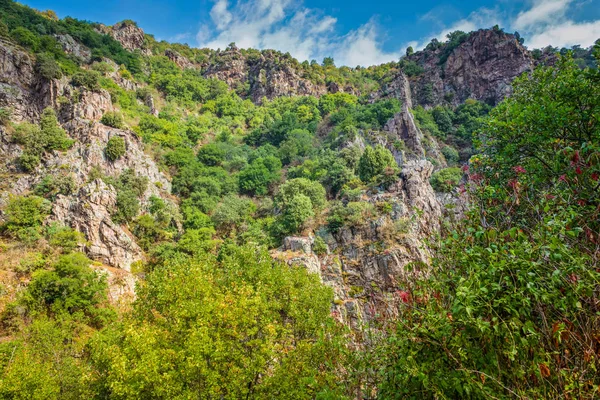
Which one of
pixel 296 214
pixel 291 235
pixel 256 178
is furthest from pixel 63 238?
pixel 256 178

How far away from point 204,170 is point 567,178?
5221cm

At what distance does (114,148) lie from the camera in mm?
40344

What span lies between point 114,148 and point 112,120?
635 centimetres

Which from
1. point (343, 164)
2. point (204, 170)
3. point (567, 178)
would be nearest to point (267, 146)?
point (204, 170)

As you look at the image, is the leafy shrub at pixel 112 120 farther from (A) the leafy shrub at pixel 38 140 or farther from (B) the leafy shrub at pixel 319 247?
(B) the leafy shrub at pixel 319 247

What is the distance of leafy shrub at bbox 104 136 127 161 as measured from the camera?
40.3 meters

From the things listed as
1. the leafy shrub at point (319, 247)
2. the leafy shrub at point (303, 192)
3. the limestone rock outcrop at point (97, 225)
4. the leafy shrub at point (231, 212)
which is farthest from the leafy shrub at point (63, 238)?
the leafy shrub at point (319, 247)

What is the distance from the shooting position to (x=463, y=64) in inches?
3223

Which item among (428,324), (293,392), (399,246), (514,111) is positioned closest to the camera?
(428,324)

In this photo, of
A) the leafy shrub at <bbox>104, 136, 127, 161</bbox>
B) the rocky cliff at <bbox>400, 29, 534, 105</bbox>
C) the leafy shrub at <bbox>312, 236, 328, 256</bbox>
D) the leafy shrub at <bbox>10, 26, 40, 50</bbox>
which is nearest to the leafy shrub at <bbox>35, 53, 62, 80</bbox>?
the leafy shrub at <bbox>10, 26, 40, 50</bbox>

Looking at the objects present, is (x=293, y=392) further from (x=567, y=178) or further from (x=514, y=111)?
(x=514, y=111)

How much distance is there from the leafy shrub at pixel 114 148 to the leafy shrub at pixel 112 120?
13.2 feet

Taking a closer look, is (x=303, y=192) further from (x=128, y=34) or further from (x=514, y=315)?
(x=128, y=34)

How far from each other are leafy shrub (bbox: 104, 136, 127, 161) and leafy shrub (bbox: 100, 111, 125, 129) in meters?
4.02
